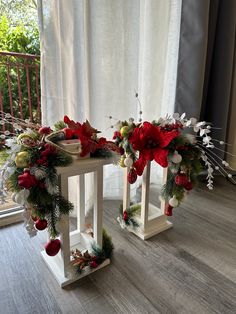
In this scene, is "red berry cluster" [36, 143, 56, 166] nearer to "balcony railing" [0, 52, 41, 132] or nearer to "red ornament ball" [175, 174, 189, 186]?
"red ornament ball" [175, 174, 189, 186]

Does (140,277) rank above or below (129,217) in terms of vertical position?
below

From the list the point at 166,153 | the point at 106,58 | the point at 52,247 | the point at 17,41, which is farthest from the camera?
the point at 17,41

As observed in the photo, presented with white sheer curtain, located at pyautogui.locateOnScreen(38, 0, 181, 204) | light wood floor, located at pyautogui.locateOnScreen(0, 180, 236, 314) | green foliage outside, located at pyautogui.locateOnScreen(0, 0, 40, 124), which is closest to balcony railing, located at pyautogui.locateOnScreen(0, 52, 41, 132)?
green foliage outside, located at pyautogui.locateOnScreen(0, 0, 40, 124)

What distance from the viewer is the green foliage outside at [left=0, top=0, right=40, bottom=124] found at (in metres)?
1.69

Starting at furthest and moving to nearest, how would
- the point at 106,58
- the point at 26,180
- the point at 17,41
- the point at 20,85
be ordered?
1. the point at 20,85
2. the point at 17,41
3. the point at 106,58
4. the point at 26,180

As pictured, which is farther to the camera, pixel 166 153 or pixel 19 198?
pixel 166 153

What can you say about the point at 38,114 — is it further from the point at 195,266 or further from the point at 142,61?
the point at 195,266

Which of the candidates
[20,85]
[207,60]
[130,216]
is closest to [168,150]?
[130,216]

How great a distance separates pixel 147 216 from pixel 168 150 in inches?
17.8

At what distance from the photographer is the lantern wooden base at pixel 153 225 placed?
1.43 metres

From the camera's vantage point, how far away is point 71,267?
1116mm

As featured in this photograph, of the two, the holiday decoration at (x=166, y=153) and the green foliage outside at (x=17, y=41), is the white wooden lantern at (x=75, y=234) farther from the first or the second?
the green foliage outside at (x=17, y=41)

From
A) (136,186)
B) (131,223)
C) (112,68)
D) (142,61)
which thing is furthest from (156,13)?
(131,223)

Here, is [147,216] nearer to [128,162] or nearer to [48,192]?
[128,162]
